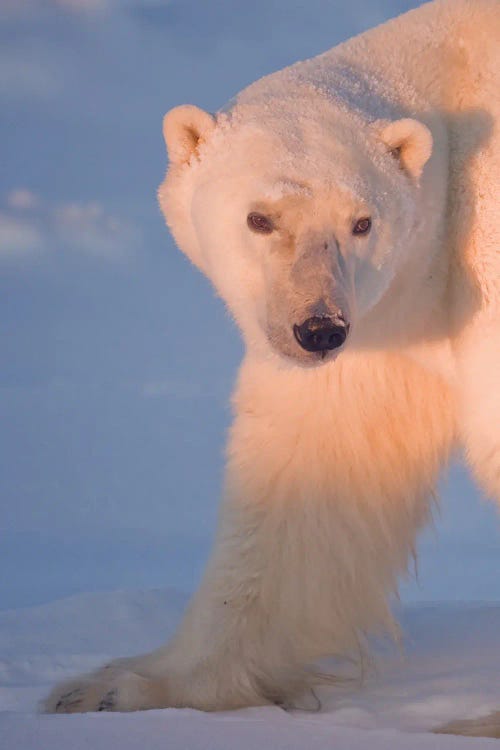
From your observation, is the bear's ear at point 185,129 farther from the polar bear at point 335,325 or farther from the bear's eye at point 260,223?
the bear's eye at point 260,223

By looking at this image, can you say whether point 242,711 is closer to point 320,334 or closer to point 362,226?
point 320,334

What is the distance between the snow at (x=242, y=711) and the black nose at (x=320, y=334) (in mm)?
962

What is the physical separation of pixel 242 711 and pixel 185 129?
5.99 ft

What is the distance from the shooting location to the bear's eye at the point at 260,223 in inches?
137

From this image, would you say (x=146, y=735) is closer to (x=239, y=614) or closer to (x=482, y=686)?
(x=239, y=614)

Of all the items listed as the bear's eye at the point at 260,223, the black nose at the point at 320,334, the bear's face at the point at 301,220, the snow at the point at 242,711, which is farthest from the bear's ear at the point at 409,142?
the snow at the point at 242,711

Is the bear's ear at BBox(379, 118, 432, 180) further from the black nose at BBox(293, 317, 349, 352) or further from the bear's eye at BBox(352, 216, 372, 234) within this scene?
the black nose at BBox(293, 317, 349, 352)

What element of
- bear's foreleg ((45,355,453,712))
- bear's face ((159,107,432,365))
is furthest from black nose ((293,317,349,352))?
bear's foreleg ((45,355,453,712))

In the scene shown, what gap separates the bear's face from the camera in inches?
131

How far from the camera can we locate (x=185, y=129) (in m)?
3.85

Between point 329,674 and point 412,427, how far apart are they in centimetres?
95

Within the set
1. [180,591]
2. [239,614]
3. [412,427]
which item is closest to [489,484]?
[412,427]

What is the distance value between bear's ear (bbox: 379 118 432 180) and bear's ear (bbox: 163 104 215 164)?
543 millimetres

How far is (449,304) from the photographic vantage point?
3.85m
